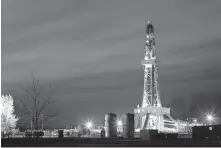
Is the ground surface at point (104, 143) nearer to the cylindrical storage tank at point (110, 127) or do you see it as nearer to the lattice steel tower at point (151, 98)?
the cylindrical storage tank at point (110, 127)

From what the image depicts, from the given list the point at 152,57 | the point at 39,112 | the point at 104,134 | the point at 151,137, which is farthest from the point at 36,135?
the point at 152,57

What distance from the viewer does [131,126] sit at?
36562 millimetres

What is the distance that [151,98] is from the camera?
91.5 meters

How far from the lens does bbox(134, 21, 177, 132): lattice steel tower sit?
90.2m

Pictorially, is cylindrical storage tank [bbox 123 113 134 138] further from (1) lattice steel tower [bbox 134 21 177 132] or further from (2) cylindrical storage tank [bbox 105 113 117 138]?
(1) lattice steel tower [bbox 134 21 177 132]

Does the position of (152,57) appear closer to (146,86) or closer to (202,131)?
(146,86)

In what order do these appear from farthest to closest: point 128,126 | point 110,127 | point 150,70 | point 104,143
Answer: point 150,70, point 110,127, point 128,126, point 104,143

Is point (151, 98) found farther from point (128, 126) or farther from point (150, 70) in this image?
point (128, 126)

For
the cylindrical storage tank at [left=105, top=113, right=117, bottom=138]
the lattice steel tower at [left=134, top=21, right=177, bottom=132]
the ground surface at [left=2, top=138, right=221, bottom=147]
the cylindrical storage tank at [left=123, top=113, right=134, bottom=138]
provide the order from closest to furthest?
the ground surface at [left=2, top=138, right=221, bottom=147] < the cylindrical storage tank at [left=123, top=113, right=134, bottom=138] < the cylindrical storage tank at [left=105, top=113, right=117, bottom=138] < the lattice steel tower at [left=134, top=21, right=177, bottom=132]

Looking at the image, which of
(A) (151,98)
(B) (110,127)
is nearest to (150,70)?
(A) (151,98)

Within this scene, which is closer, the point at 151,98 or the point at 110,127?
the point at 110,127

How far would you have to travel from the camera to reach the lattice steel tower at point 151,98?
9025 centimetres

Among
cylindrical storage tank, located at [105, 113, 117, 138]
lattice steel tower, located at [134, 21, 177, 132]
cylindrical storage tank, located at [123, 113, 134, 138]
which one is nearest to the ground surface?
cylindrical storage tank, located at [123, 113, 134, 138]

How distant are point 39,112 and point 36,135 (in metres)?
3.82
